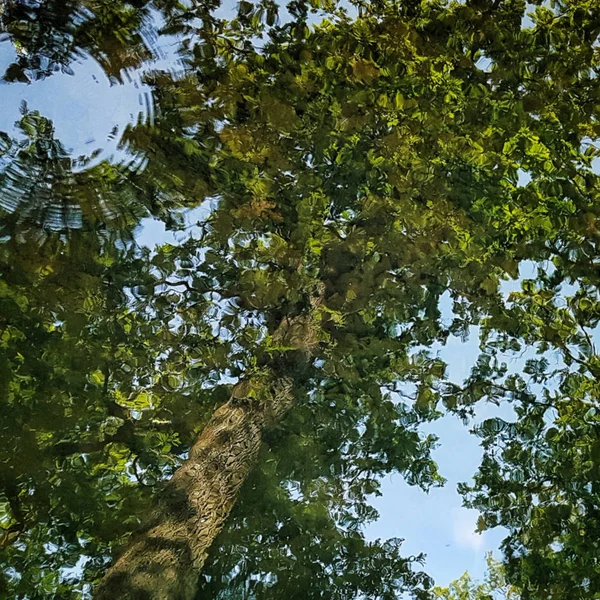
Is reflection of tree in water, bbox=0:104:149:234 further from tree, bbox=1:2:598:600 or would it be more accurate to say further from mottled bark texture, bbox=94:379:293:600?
mottled bark texture, bbox=94:379:293:600

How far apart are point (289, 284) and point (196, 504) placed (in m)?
1.87

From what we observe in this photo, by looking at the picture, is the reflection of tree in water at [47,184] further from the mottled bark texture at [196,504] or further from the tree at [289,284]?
the mottled bark texture at [196,504]

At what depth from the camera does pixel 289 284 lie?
4.45 m

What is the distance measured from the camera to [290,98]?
4441 mm

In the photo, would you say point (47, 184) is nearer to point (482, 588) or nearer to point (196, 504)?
point (196, 504)

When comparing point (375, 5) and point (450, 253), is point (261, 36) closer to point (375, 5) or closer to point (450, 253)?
point (375, 5)

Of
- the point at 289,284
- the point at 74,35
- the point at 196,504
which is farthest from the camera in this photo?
the point at 289,284

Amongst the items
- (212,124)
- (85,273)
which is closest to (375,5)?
(212,124)

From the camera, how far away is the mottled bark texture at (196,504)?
10.5ft

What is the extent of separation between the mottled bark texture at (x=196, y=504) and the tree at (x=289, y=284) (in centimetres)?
2

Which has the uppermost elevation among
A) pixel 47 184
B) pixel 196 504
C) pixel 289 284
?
pixel 289 284

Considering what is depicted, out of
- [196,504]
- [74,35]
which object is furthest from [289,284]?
[74,35]

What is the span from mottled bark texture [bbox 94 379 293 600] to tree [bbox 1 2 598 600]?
18 millimetres

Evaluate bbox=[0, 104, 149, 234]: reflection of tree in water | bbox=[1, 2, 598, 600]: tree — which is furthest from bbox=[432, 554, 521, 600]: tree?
bbox=[0, 104, 149, 234]: reflection of tree in water
